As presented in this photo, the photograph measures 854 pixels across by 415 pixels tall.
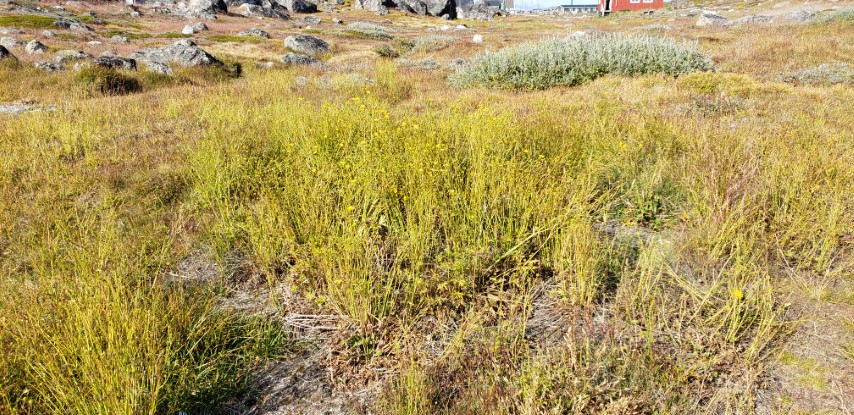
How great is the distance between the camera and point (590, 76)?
11.3 m

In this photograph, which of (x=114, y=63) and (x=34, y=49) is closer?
(x=114, y=63)

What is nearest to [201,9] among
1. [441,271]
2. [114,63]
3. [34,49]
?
[34,49]

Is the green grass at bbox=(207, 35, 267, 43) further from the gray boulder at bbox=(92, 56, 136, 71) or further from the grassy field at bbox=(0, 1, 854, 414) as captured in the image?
the grassy field at bbox=(0, 1, 854, 414)

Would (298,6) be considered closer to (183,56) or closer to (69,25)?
(69,25)

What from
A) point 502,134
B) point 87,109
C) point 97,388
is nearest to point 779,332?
point 502,134

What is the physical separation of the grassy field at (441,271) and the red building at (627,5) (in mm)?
75671

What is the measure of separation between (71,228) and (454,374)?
374 cm

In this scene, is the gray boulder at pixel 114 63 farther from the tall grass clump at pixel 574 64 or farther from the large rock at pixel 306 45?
the tall grass clump at pixel 574 64

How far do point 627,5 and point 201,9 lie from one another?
63564 mm

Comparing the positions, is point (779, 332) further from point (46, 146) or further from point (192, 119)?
point (192, 119)

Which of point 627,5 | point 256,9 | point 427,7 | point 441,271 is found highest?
point 427,7

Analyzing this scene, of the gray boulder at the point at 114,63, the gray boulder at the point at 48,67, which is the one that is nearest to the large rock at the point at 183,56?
the gray boulder at the point at 114,63

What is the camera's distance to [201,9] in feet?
165

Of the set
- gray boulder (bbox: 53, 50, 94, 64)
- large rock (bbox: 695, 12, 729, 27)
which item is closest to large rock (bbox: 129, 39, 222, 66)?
gray boulder (bbox: 53, 50, 94, 64)
